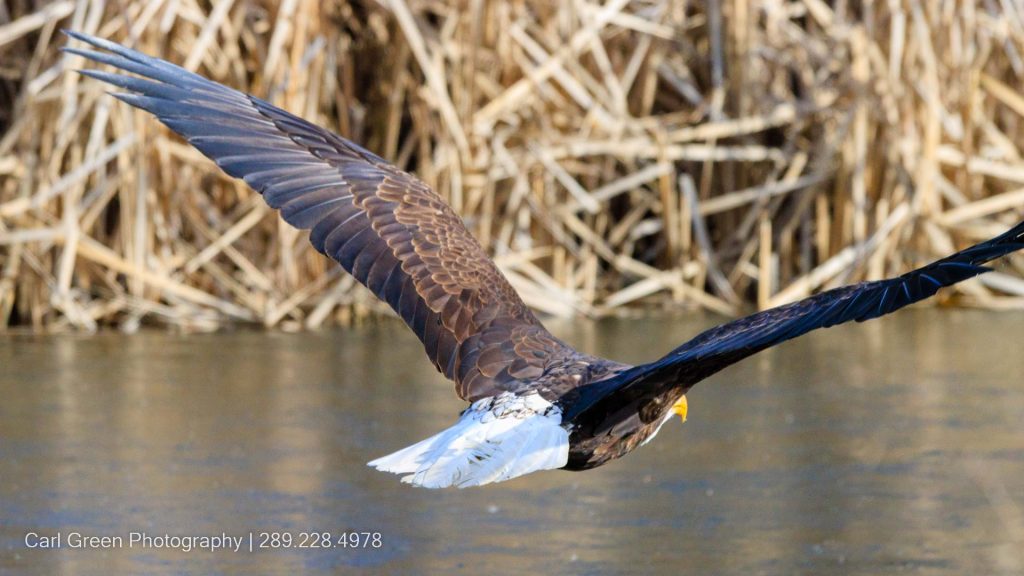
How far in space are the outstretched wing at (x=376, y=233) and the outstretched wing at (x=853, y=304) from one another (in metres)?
0.85

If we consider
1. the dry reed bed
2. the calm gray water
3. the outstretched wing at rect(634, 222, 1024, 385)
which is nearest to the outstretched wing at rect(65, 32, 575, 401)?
the calm gray water

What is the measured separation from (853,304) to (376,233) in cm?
158

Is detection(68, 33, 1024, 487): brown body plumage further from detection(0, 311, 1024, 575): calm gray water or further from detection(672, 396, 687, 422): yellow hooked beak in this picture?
detection(0, 311, 1024, 575): calm gray water

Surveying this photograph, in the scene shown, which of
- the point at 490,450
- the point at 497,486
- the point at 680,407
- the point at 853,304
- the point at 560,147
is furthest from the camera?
the point at 560,147

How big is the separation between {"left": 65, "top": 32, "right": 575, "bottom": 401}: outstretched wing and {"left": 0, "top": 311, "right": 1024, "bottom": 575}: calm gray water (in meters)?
0.68

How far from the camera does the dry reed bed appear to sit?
870cm

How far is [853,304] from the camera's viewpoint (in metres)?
3.51

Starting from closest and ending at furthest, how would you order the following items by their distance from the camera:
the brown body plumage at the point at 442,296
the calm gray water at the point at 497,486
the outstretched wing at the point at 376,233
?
1. the brown body plumage at the point at 442,296
2. the outstretched wing at the point at 376,233
3. the calm gray water at the point at 497,486

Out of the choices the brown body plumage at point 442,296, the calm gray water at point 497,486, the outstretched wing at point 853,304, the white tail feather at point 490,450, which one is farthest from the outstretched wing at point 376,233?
the outstretched wing at point 853,304

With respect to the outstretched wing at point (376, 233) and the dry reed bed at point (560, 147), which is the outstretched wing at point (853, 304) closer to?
the outstretched wing at point (376, 233)

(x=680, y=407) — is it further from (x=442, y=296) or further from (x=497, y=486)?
(x=497, y=486)

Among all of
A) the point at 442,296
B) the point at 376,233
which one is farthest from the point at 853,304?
the point at 376,233

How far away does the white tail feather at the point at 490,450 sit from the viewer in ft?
12.3

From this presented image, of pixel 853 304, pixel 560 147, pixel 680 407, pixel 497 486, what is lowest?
pixel 497 486
